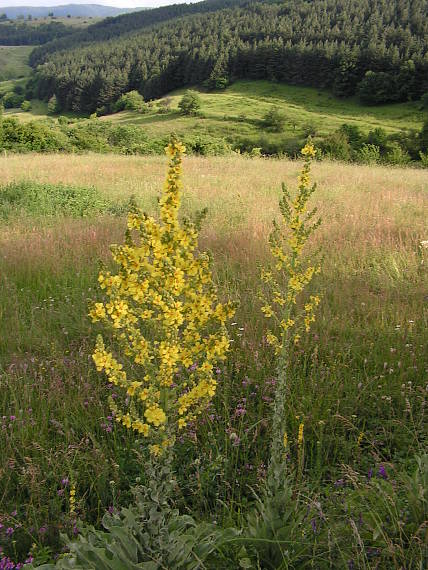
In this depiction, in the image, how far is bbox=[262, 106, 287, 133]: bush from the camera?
175ft

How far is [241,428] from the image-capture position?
3.36m

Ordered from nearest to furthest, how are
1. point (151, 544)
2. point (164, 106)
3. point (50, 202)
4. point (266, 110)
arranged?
point (151, 544) → point (50, 202) → point (266, 110) → point (164, 106)

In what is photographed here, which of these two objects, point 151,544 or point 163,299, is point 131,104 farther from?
point 151,544

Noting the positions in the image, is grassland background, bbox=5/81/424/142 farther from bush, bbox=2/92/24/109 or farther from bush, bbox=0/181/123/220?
bush, bbox=2/92/24/109

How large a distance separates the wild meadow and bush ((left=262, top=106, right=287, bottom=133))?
4837 cm

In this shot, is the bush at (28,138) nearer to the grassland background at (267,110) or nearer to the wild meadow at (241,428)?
the grassland background at (267,110)

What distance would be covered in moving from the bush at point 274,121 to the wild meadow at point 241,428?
48.4m

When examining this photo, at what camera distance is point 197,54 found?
89562mm

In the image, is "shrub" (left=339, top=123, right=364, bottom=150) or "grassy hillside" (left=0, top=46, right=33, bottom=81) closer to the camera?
"shrub" (left=339, top=123, right=364, bottom=150)

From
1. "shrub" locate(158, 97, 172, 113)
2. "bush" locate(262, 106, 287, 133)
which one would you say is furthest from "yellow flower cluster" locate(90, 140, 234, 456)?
"shrub" locate(158, 97, 172, 113)

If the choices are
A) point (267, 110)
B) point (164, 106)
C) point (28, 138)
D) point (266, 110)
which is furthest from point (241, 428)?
point (164, 106)

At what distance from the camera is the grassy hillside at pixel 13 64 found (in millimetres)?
146425

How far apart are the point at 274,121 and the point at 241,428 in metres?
55.4

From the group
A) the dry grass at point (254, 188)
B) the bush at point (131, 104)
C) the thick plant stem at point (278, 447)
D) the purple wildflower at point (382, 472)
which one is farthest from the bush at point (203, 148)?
the bush at point (131, 104)
